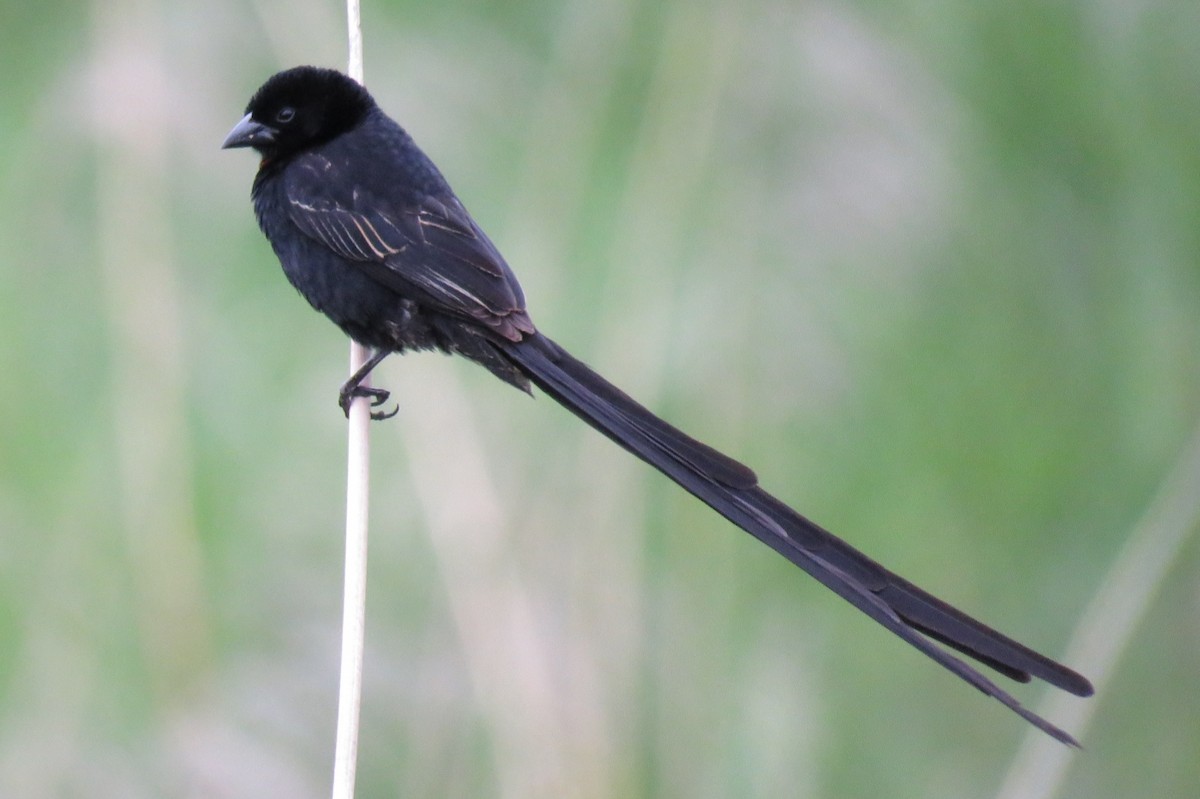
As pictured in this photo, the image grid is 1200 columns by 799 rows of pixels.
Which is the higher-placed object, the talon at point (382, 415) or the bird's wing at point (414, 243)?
the bird's wing at point (414, 243)

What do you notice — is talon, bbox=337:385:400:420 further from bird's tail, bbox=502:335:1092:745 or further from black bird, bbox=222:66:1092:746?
bird's tail, bbox=502:335:1092:745

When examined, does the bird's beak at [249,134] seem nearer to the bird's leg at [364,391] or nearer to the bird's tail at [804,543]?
the bird's leg at [364,391]

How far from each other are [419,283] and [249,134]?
0.41m

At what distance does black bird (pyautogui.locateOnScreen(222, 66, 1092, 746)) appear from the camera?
134 cm

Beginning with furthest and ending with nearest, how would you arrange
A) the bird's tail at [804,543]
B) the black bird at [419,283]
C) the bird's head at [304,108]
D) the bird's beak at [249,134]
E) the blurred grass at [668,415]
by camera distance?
the bird's head at [304,108] < the bird's beak at [249,134] < the blurred grass at [668,415] < the black bird at [419,283] < the bird's tail at [804,543]

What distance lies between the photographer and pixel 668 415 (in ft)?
5.09

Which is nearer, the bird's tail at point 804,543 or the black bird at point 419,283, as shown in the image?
the bird's tail at point 804,543

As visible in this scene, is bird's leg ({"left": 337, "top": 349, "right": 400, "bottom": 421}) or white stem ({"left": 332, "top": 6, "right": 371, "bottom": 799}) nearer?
white stem ({"left": 332, "top": 6, "right": 371, "bottom": 799})

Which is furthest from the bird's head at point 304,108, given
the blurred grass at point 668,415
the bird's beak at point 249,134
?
the blurred grass at point 668,415

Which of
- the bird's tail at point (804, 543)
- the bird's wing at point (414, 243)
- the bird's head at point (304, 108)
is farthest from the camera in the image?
the bird's head at point (304, 108)

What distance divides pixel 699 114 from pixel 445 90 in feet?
1.29

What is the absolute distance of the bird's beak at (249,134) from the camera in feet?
6.50

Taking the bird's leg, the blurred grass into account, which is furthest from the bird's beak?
the bird's leg

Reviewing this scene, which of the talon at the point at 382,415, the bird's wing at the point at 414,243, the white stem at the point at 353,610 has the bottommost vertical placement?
the white stem at the point at 353,610
